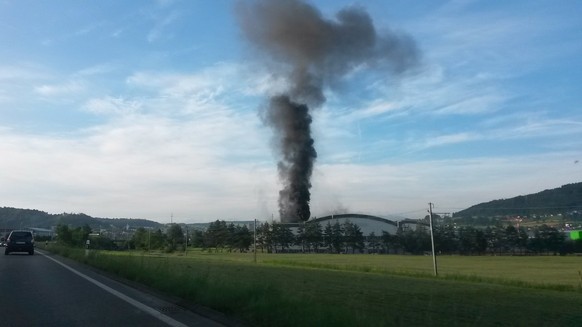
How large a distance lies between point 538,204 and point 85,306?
245 feet

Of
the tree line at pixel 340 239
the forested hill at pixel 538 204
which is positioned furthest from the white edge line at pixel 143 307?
the tree line at pixel 340 239

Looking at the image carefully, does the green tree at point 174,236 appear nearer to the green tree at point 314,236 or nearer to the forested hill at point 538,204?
the green tree at point 314,236

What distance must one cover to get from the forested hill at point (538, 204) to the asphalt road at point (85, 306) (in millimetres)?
55322

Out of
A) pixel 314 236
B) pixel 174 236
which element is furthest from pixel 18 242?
pixel 314 236

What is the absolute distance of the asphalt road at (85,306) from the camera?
10.4 meters

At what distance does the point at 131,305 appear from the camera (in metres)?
12.7

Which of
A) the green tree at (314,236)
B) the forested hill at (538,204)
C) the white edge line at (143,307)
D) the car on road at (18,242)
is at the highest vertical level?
the forested hill at (538,204)

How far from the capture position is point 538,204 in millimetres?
77125

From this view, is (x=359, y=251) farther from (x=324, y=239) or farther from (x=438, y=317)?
(x=438, y=317)

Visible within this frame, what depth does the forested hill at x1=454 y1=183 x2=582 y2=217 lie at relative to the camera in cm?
7062

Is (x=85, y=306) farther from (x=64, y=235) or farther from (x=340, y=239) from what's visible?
(x=340, y=239)

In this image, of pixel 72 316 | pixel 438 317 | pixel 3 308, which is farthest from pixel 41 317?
pixel 438 317

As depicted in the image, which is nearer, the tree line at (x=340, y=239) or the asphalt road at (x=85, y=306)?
the asphalt road at (x=85, y=306)

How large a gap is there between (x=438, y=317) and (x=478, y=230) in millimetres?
70248
